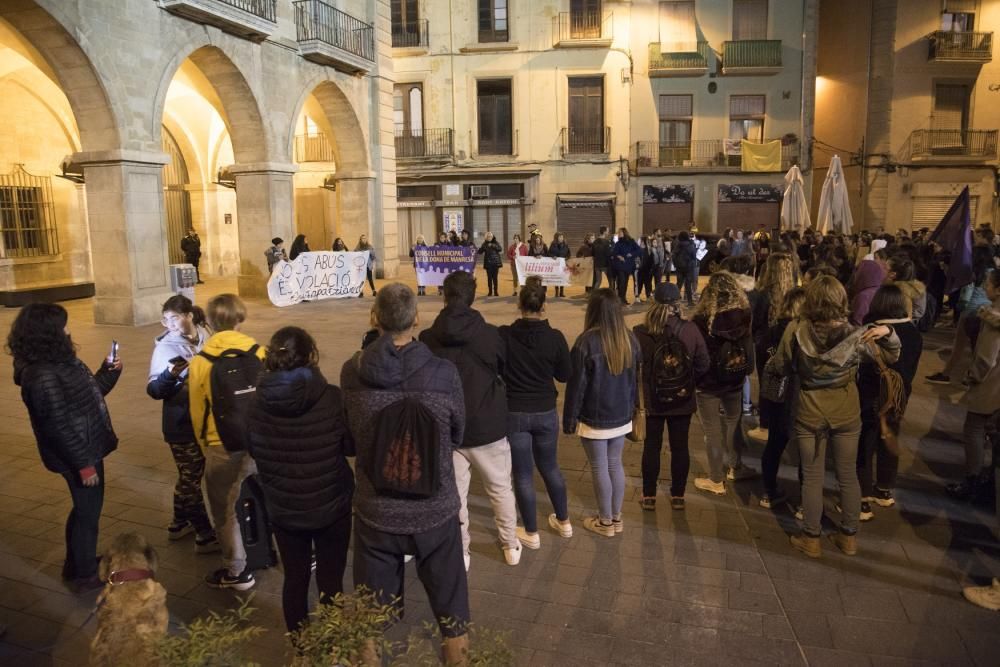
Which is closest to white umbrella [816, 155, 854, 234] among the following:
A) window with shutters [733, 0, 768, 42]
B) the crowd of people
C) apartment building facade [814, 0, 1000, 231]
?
the crowd of people

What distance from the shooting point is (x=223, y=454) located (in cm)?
392

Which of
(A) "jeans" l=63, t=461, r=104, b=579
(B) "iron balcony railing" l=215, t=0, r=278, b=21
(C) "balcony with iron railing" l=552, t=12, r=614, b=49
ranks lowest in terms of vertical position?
(A) "jeans" l=63, t=461, r=104, b=579

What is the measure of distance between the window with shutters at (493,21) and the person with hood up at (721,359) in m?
25.2

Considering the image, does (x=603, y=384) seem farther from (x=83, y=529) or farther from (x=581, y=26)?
(x=581, y=26)

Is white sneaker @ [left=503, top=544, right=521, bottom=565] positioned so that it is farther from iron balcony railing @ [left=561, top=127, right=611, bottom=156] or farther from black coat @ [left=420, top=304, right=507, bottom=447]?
iron balcony railing @ [left=561, top=127, right=611, bottom=156]

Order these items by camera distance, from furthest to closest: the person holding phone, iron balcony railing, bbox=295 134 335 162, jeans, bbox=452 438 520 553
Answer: iron balcony railing, bbox=295 134 335 162, the person holding phone, jeans, bbox=452 438 520 553

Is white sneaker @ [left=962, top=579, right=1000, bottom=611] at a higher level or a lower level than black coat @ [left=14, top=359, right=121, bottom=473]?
lower

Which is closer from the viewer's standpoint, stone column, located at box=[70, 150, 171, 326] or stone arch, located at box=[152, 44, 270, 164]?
stone column, located at box=[70, 150, 171, 326]

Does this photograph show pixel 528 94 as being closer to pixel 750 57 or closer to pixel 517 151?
pixel 517 151

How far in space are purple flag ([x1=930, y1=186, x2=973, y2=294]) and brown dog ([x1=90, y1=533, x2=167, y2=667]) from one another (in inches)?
350

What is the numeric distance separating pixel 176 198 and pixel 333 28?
305 inches

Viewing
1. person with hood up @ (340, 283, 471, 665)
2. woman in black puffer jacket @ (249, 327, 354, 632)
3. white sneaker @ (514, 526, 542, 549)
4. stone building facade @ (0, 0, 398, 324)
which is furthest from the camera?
stone building facade @ (0, 0, 398, 324)

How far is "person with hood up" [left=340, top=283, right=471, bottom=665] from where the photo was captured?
2.91 meters

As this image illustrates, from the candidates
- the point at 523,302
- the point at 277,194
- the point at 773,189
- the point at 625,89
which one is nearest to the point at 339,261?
the point at 277,194
